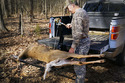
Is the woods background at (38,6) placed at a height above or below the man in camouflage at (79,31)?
above

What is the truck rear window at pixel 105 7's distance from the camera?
560cm

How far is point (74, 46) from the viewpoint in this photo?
8.64 feet

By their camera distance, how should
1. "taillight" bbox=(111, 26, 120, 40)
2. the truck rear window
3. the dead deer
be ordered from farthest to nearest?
the truck rear window
"taillight" bbox=(111, 26, 120, 40)
the dead deer

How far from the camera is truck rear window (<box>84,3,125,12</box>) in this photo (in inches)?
220

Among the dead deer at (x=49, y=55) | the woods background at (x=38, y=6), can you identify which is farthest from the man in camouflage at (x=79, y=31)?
the woods background at (x=38, y=6)

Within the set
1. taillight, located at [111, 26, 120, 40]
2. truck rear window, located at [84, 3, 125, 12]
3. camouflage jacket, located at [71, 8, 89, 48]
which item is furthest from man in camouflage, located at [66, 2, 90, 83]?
truck rear window, located at [84, 3, 125, 12]

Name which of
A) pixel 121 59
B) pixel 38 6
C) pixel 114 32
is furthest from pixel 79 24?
pixel 38 6

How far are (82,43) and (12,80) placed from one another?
7.09 feet

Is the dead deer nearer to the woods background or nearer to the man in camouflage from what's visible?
the man in camouflage

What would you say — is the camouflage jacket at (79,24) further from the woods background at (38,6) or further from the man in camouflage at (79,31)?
the woods background at (38,6)

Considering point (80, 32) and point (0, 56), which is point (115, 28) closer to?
point (80, 32)

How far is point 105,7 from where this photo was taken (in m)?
5.98

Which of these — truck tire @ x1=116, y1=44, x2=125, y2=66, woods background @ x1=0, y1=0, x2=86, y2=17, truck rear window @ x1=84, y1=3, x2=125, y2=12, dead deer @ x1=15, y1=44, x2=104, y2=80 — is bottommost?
truck tire @ x1=116, y1=44, x2=125, y2=66

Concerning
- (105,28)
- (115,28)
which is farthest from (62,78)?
(105,28)
